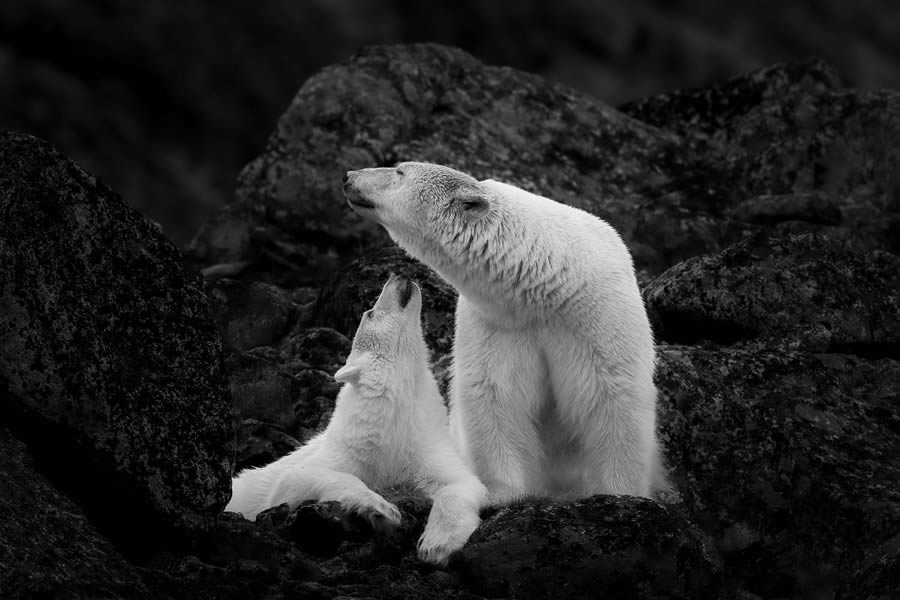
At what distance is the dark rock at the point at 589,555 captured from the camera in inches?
251

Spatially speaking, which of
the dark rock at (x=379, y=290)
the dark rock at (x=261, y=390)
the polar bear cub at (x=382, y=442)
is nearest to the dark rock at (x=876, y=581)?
the polar bear cub at (x=382, y=442)

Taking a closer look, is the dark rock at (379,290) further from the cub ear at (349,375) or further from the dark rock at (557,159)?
the cub ear at (349,375)

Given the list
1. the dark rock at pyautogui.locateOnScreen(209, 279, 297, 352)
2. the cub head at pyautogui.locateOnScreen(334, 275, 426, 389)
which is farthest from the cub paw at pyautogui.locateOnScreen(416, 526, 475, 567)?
the dark rock at pyautogui.locateOnScreen(209, 279, 297, 352)

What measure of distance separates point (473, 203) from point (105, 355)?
2.71 metres

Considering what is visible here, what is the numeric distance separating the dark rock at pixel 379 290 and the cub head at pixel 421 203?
5.48 ft

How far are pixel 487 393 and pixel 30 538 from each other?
315 cm

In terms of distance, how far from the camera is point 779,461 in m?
8.38

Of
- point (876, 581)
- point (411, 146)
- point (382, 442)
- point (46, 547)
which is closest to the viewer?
point (46, 547)

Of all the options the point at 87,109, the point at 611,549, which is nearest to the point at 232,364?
the point at 611,549

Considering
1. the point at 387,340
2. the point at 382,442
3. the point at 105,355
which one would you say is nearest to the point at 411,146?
the point at 387,340

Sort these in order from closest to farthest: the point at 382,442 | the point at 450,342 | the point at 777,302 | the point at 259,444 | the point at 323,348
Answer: the point at 382,442 < the point at 259,444 < the point at 777,302 < the point at 323,348 < the point at 450,342

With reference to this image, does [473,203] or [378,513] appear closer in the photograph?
[378,513]

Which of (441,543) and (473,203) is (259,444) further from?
(441,543)

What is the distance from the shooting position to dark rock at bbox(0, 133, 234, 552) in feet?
20.2
